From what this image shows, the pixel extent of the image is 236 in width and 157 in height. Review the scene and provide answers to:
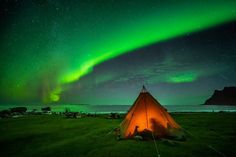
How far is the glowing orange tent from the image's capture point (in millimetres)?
10820

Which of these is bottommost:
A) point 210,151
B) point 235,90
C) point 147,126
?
point 210,151

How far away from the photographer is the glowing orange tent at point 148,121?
35.5ft

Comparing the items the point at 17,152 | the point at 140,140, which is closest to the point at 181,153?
the point at 140,140

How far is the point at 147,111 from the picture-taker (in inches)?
450

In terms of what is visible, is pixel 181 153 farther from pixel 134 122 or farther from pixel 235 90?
pixel 235 90

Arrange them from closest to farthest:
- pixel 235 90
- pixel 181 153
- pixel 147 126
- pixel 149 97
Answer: pixel 181 153, pixel 147 126, pixel 149 97, pixel 235 90

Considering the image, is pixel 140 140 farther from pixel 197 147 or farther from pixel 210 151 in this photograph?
pixel 210 151

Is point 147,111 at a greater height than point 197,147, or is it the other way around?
point 147,111

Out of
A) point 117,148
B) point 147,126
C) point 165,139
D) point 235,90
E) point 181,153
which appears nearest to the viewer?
point 181,153

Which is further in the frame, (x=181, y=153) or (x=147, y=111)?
(x=147, y=111)

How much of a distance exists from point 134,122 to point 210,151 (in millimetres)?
4708

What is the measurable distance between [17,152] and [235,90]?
22591cm

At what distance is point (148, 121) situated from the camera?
11062 mm

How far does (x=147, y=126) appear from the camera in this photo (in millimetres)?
10953
